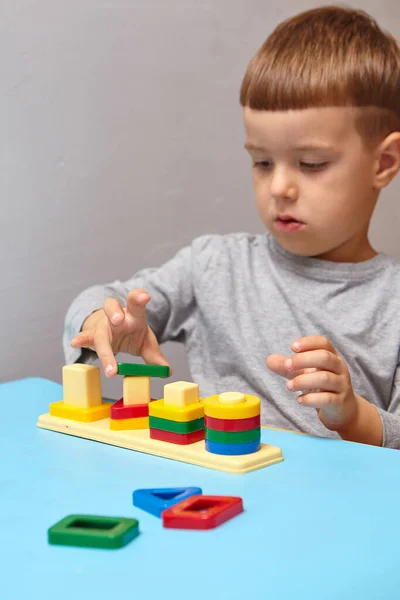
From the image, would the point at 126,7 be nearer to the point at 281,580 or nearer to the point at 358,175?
the point at 358,175

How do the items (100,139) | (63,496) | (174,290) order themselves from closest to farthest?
(63,496) → (174,290) → (100,139)

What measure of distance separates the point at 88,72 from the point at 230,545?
0.83 meters

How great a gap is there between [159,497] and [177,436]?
11 centimetres

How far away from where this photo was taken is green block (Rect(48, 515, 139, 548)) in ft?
1.48

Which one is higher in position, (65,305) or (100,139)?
(100,139)

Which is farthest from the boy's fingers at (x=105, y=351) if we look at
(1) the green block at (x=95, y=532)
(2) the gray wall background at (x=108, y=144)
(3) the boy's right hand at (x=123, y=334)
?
(2) the gray wall background at (x=108, y=144)

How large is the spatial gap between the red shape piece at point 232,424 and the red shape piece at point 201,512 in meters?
0.09

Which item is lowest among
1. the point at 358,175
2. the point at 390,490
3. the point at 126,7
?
the point at 390,490

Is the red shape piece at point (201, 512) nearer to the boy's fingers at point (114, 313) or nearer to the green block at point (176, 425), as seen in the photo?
the green block at point (176, 425)

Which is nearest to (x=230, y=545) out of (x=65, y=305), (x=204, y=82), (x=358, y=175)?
(x=358, y=175)

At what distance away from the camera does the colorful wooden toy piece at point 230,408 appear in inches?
23.5

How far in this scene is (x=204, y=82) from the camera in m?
1.25

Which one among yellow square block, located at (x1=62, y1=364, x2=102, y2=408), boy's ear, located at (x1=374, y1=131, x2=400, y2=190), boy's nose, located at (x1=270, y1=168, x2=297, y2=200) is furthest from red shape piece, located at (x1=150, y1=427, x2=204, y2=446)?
boy's ear, located at (x1=374, y1=131, x2=400, y2=190)

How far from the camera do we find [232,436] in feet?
1.96
